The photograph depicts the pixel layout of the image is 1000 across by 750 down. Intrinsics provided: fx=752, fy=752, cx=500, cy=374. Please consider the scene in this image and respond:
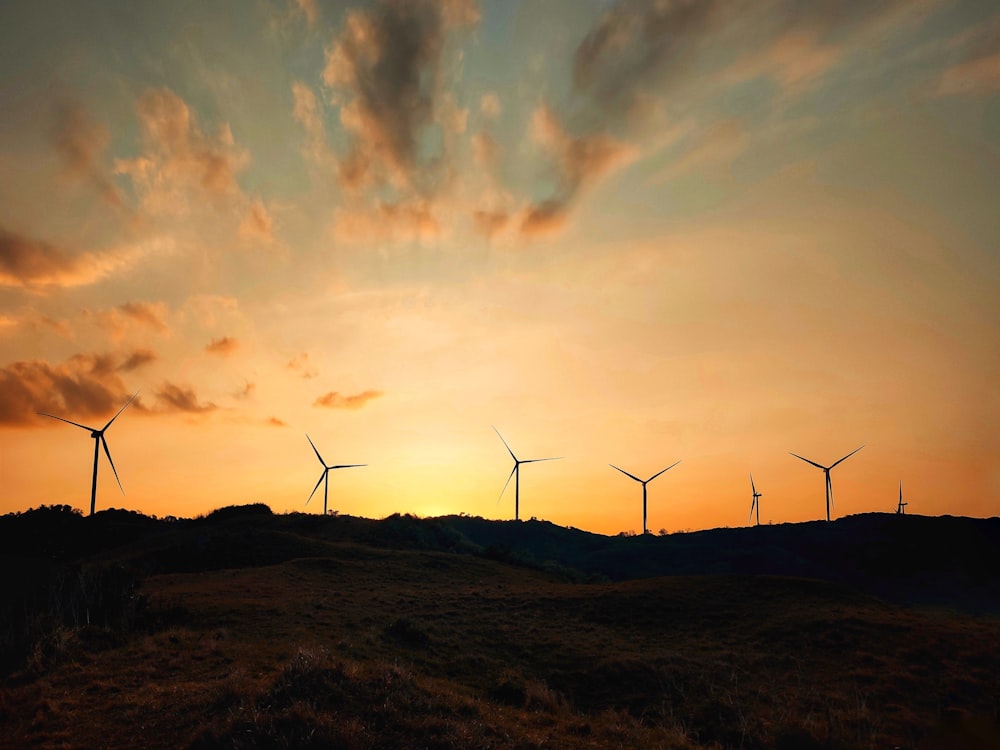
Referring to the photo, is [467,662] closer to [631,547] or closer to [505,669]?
[505,669]

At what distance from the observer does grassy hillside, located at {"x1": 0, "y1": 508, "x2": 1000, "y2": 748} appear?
21.2m

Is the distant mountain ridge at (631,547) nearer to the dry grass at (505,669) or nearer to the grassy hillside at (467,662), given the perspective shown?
the grassy hillside at (467,662)

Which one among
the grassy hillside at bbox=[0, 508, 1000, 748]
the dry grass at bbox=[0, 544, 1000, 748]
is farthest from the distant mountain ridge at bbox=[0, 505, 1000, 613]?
the dry grass at bbox=[0, 544, 1000, 748]

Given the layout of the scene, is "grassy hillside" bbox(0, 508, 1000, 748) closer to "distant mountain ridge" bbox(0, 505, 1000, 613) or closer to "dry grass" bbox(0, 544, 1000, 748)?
"dry grass" bbox(0, 544, 1000, 748)

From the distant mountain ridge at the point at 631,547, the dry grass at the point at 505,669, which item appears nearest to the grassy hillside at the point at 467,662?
the dry grass at the point at 505,669

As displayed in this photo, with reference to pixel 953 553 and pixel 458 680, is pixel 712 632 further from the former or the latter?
pixel 953 553

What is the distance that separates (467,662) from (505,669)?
83.9 inches

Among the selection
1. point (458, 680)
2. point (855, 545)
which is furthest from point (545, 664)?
point (855, 545)

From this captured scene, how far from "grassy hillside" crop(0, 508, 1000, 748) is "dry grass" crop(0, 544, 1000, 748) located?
5.1 inches

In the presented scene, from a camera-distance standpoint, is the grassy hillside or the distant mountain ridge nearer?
the grassy hillside

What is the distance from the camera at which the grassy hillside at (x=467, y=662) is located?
21250mm

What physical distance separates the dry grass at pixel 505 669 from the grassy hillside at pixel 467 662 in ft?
0.42

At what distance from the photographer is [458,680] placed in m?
33.1

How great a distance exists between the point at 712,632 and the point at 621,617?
612cm
